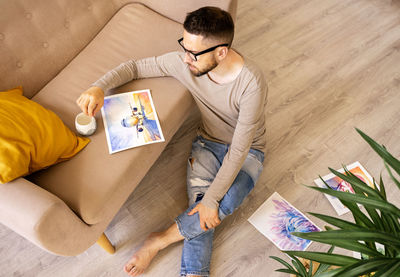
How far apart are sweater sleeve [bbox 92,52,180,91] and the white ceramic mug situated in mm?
A: 158

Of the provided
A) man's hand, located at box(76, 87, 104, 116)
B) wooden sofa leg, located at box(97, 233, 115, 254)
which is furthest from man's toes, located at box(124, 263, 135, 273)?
man's hand, located at box(76, 87, 104, 116)

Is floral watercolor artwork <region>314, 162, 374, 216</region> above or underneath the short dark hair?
underneath

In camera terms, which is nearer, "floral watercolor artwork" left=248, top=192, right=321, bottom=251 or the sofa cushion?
the sofa cushion

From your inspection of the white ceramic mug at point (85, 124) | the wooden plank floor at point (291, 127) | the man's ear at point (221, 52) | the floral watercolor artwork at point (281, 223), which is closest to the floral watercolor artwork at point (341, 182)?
the wooden plank floor at point (291, 127)

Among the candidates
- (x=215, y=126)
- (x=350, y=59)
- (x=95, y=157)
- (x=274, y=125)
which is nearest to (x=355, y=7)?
(x=350, y=59)

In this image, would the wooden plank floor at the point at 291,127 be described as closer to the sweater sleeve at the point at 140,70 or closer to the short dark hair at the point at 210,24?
the sweater sleeve at the point at 140,70

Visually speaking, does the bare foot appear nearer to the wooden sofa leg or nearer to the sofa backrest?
the wooden sofa leg

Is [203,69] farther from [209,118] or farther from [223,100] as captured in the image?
[209,118]

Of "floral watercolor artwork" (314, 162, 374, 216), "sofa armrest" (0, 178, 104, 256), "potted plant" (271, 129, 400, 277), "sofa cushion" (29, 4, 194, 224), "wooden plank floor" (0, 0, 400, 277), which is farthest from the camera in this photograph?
"floral watercolor artwork" (314, 162, 374, 216)

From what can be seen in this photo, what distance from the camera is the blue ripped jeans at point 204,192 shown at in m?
1.48

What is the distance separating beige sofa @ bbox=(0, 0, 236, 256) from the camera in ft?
3.59

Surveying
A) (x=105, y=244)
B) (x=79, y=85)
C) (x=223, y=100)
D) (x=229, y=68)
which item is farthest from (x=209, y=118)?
(x=105, y=244)

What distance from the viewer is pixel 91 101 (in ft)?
4.39

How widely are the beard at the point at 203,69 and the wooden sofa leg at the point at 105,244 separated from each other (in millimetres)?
877
